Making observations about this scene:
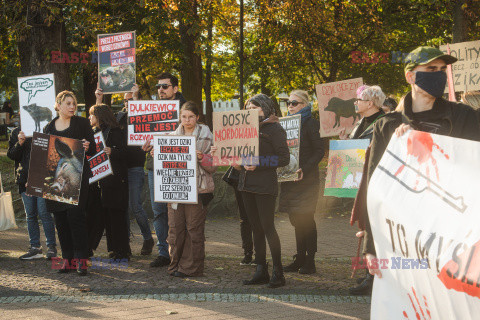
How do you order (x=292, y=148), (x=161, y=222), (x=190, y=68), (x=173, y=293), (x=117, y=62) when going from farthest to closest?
(x=190, y=68) < (x=117, y=62) < (x=161, y=222) < (x=292, y=148) < (x=173, y=293)

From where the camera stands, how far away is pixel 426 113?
12.4 ft

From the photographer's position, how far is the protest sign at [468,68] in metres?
8.16

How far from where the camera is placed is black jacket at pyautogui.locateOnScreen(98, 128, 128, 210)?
824 cm

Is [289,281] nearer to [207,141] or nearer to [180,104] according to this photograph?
[207,141]

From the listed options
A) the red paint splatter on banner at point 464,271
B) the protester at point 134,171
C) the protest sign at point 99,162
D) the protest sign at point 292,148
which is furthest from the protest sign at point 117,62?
the red paint splatter on banner at point 464,271

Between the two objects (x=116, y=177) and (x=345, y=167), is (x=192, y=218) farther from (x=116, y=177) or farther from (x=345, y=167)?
(x=345, y=167)

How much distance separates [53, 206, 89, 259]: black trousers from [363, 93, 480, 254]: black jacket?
14.9 ft

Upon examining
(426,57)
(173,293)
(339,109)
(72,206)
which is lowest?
(173,293)

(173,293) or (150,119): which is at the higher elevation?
(150,119)

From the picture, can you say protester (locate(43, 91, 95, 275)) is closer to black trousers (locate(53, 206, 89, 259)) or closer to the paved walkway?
black trousers (locate(53, 206, 89, 259))

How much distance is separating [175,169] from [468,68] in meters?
3.84

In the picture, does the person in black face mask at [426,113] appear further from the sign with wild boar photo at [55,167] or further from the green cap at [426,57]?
the sign with wild boar photo at [55,167]

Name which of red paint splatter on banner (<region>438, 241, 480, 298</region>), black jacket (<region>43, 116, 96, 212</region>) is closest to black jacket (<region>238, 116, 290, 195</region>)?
black jacket (<region>43, 116, 96, 212</region>)

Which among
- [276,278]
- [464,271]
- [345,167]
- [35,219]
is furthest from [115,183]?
[464,271]
